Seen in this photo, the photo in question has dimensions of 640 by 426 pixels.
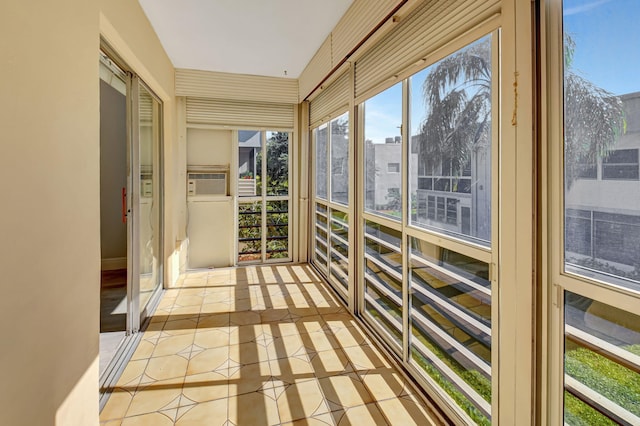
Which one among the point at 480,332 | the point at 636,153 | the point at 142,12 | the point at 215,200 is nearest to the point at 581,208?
the point at 636,153

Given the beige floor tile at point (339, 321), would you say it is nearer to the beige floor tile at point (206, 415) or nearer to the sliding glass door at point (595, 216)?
the beige floor tile at point (206, 415)

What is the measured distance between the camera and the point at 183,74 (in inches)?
168

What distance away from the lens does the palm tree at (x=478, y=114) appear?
1093mm

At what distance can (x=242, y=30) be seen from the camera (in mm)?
3184

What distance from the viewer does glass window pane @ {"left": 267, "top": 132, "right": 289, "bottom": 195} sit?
199 inches

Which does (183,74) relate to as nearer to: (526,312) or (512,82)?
(512,82)

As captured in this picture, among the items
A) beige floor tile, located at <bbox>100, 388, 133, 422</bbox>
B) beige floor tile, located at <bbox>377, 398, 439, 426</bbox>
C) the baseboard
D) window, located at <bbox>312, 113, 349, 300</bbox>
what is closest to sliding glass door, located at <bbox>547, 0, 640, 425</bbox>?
beige floor tile, located at <bbox>377, 398, 439, 426</bbox>

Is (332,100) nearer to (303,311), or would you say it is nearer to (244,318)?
(303,311)

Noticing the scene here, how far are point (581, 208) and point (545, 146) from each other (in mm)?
265

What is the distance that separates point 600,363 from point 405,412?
110 cm

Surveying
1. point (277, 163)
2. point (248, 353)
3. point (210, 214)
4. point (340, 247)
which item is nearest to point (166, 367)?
point (248, 353)

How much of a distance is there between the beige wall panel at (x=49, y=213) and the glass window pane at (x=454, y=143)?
1.88 m

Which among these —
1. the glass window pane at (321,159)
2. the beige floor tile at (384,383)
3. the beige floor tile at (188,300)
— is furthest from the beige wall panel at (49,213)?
the glass window pane at (321,159)

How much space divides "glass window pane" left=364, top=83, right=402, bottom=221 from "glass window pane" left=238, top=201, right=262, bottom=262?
8.29ft
